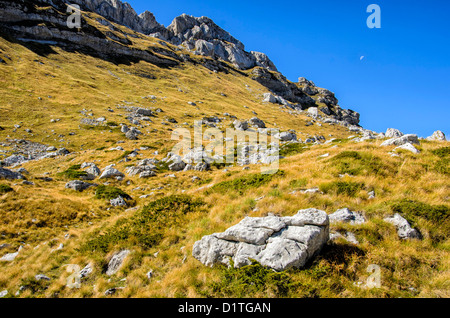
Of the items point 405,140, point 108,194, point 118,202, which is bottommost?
point 118,202

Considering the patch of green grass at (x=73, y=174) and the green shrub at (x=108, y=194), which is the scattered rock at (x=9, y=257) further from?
the patch of green grass at (x=73, y=174)

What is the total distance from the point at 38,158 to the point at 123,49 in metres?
119

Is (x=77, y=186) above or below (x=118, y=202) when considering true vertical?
above

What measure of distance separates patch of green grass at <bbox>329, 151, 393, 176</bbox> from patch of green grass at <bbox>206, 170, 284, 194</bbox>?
356 centimetres

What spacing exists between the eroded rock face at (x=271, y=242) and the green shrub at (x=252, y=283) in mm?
272

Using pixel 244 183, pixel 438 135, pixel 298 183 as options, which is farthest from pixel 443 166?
pixel 438 135

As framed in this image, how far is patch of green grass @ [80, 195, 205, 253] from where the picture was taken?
9.10 meters

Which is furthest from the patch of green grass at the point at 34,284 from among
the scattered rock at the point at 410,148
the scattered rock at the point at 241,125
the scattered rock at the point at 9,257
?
the scattered rock at the point at 241,125

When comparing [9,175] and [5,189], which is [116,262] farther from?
[9,175]

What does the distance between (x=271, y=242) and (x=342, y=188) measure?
5.39 metres

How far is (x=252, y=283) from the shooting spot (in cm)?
567

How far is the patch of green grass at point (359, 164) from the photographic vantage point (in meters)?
11.3

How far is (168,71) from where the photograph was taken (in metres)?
130
